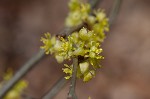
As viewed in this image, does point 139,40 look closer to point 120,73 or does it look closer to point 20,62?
point 120,73

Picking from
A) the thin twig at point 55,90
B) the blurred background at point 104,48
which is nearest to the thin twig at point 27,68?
the thin twig at point 55,90

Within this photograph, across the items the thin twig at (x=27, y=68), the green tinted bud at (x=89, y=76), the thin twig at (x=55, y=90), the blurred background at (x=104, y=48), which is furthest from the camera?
the blurred background at (x=104, y=48)

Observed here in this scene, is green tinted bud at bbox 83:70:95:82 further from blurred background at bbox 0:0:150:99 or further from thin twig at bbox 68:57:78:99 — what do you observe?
blurred background at bbox 0:0:150:99

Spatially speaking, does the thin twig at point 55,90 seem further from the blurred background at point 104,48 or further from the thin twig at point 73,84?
the blurred background at point 104,48

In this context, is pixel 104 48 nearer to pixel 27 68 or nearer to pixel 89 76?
pixel 27 68

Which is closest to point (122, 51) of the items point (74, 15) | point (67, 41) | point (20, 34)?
point (20, 34)

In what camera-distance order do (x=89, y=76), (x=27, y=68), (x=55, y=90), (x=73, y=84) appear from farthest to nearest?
1. (x=27, y=68)
2. (x=55, y=90)
3. (x=89, y=76)
4. (x=73, y=84)

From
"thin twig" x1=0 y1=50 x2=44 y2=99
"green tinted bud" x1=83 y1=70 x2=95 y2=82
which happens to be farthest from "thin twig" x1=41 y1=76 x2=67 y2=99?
"green tinted bud" x1=83 y1=70 x2=95 y2=82

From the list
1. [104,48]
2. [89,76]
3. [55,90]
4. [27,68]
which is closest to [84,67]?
[89,76]

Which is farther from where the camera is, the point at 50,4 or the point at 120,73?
the point at 50,4
